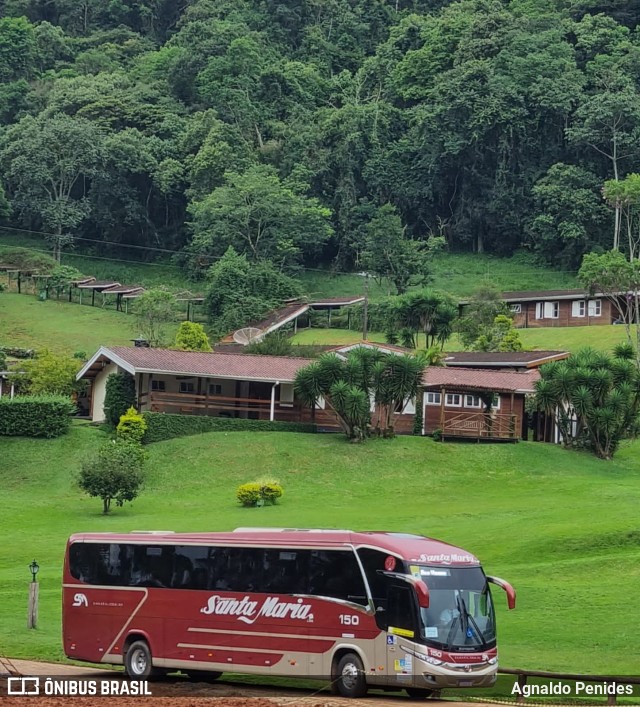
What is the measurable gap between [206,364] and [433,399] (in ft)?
37.4

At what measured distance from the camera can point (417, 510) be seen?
48594 millimetres

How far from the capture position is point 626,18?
465 ft

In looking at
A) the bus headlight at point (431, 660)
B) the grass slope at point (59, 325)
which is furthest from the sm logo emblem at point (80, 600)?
the grass slope at point (59, 325)

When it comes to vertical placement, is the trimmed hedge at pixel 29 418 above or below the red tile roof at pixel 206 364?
below

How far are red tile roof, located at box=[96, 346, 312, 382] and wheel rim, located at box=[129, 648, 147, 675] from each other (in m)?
35.2

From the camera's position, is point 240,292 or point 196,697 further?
point 240,292

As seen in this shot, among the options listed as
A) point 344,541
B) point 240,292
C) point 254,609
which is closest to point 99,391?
point 240,292

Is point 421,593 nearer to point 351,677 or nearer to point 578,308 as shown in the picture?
point 351,677

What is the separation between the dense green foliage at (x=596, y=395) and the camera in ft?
196

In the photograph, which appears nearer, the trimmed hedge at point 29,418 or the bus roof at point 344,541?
the bus roof at point 344,541

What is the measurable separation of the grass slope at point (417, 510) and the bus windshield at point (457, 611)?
3050mm

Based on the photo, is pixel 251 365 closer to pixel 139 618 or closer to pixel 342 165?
pixel 139 618

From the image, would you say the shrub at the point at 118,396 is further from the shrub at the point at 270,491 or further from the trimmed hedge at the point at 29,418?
the shrub at the point at 270,491

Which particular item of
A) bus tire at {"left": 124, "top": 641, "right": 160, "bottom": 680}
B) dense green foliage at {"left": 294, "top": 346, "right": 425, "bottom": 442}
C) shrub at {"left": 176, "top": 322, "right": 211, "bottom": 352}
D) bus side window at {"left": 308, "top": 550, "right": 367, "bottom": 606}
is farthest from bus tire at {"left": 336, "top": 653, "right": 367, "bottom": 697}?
shrub at {"left": 176, "top": 322, "right": 211, "bottom": 352}
